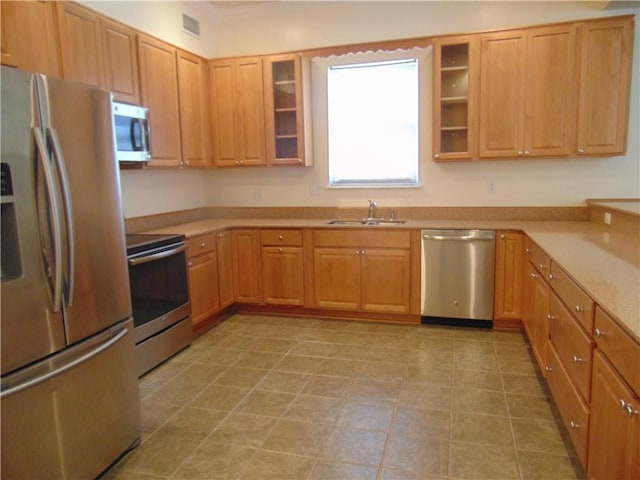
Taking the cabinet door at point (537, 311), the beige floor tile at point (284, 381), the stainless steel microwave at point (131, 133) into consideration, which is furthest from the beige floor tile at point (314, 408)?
the stainless steel microwave at point (131, 133)

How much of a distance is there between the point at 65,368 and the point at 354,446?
4.50ft

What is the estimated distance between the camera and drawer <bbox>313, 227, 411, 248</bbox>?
3.92 m

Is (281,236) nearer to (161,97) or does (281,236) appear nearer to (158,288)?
(158,288)

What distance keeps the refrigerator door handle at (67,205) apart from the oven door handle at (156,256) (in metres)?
1.02

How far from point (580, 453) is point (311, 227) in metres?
2.69

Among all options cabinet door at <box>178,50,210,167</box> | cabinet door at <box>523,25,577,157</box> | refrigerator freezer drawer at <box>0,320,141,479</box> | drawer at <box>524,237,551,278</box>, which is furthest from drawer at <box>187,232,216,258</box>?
cabinet door at <box>523,25,577,157</box>

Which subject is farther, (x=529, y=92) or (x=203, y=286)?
(x=203, y=286)

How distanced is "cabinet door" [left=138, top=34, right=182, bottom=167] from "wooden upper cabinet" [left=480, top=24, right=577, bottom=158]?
261cm

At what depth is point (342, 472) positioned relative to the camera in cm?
207

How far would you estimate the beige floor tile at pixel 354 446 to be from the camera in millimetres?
2168

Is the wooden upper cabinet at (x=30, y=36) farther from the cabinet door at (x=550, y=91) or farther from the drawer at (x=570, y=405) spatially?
the cabinet door at (x=550, y=91)

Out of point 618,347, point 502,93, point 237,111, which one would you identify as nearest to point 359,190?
point 237,111

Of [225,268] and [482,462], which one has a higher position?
[225,268]

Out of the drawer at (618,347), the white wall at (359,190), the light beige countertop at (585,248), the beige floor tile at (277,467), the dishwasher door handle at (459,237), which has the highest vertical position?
the white wall at (359,190)
